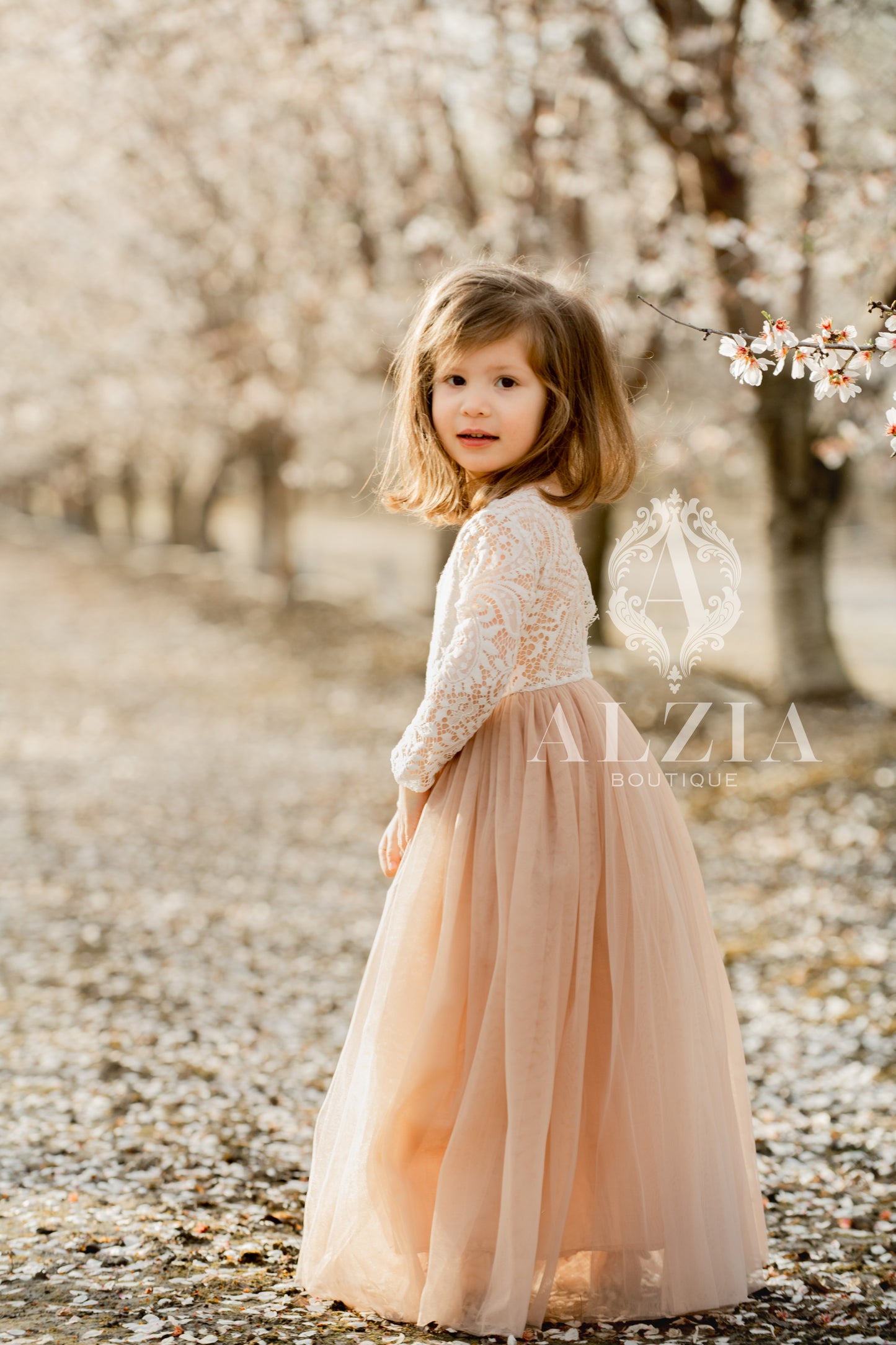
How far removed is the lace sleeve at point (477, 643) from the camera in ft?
8.10

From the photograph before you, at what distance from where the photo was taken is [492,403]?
2617mm

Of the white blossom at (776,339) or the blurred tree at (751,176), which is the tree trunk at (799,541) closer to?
the blurred tree at (751,176)

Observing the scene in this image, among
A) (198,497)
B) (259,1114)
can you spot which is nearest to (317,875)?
(259,1114)

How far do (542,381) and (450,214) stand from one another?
10046 millimetres

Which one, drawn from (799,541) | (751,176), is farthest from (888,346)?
(751,176)

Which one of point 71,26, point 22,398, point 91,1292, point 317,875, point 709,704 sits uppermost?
point 22,398

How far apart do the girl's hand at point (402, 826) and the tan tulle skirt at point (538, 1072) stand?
0.04 meters

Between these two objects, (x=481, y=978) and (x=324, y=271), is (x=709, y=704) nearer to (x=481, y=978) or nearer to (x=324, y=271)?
(x=324, y=271)

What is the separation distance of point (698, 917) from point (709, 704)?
7674 mm

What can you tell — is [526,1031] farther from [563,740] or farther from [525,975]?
[563,740]

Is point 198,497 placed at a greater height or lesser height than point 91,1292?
greater

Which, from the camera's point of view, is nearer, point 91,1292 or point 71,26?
point 91,1292

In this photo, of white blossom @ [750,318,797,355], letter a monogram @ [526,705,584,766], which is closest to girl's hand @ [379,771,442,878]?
letter a monogram @ [526,705,584,766]

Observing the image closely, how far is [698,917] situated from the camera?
9.11 ft
